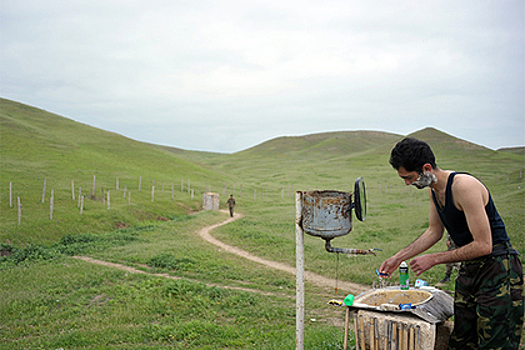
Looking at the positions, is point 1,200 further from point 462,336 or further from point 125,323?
point 462,336

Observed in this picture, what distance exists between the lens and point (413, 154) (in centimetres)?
394

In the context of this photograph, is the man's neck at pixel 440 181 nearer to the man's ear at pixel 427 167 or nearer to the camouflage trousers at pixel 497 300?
the man's ear at pixel 427 167

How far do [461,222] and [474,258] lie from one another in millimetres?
388

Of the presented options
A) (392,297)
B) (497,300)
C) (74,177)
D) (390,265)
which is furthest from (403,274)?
(74,177)

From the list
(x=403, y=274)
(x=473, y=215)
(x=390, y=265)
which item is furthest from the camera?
(x=403, y=274)

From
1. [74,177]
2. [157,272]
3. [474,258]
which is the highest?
[74,177]

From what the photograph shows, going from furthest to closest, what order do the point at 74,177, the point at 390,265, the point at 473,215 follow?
the point at 74,177 < the point at 390,265 < the point at 473,215

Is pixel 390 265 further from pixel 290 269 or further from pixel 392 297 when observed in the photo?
pixel 290 269

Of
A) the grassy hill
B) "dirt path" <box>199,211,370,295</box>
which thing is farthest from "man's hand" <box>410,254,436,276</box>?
the grassy hill

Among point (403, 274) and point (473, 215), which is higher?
point (473, 215)

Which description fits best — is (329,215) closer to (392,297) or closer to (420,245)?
(420,245)

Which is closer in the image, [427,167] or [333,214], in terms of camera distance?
[427,167]

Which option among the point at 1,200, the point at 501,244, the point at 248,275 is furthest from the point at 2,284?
the point at 1,200

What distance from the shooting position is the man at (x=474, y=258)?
11.9 feet
